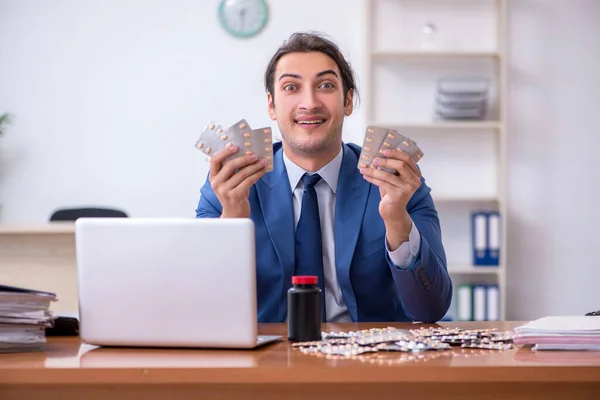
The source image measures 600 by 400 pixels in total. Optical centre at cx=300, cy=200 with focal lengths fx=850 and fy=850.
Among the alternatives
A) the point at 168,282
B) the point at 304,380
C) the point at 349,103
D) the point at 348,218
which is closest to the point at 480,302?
the point at 349,103

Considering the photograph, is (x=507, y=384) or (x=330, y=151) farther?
(x=330, y=151)

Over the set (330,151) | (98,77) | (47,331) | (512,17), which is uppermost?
(512,17)

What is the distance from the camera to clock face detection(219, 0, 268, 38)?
4.87 metres

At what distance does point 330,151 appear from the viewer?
218 centimetres

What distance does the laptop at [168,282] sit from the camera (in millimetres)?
1322

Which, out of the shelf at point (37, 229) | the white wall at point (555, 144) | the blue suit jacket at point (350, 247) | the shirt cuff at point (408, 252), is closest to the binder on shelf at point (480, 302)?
the white wall at point (555, 144)

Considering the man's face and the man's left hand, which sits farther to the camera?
the man's face

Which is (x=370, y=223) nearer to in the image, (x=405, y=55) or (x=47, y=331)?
(x=47, y=331)

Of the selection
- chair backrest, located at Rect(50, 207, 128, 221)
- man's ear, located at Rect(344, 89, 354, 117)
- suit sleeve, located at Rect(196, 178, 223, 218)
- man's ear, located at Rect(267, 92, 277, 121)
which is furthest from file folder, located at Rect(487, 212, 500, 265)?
suit sleeve, located at Rect(196, 178, 223, 218)

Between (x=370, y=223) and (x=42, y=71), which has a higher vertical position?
(x=42, y=71)

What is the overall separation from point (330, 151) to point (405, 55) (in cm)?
266

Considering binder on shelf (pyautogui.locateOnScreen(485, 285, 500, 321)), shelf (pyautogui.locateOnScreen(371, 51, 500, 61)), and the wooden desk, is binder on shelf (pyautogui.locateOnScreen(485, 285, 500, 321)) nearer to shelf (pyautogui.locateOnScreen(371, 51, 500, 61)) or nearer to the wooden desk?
shelf (pyautogui.locateOnScreen(371, 51, 500, 61))

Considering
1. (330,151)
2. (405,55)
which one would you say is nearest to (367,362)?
(330,151)

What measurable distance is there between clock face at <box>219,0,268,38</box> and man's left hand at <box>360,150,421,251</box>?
3203 millimetres
